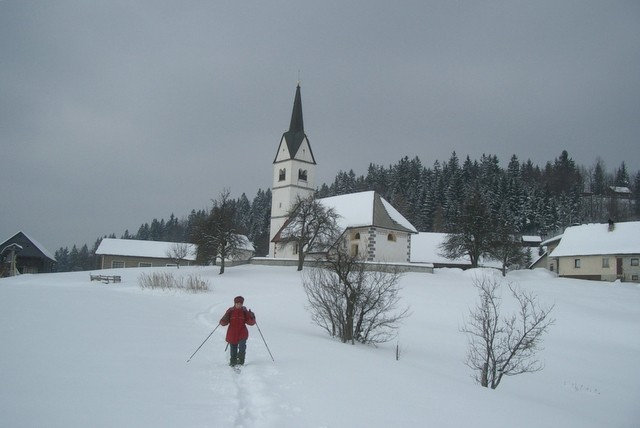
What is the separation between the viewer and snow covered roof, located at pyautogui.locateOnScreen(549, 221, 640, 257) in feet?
141

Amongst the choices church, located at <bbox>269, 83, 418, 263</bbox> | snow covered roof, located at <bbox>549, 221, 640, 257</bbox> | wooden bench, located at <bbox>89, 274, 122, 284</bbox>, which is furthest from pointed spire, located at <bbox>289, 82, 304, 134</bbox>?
snow covered roof, located at <bbox>549, 221, 640, 257</bbox>

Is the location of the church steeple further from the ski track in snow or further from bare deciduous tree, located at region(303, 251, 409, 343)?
the ski track in snow

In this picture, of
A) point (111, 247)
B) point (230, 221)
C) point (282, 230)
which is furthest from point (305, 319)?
point (111, 247)

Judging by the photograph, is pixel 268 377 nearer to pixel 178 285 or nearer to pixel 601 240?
pixel 178 285

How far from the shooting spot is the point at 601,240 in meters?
45.2

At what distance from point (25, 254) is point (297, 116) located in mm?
39267

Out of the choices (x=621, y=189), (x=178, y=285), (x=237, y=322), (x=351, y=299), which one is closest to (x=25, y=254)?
(x=178, y=285)

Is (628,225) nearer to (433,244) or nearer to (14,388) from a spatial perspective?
(433,244)

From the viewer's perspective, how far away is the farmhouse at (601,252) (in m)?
42.2

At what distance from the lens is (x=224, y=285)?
3259 centimetres

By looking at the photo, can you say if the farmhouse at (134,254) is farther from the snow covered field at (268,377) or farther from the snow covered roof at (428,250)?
the snow covered field at (268,377)

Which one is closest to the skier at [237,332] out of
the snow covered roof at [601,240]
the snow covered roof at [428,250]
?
the snow covered roof at [601,240]

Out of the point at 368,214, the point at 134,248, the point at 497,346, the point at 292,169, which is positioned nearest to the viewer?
the point at 497,346

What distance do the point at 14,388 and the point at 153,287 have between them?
24.0m
